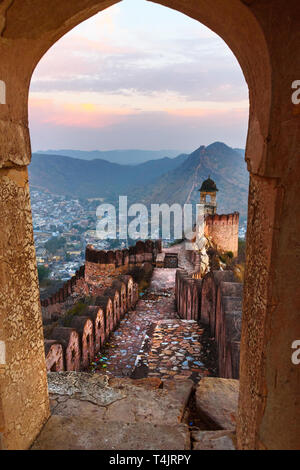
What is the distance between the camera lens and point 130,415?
2.22 metres

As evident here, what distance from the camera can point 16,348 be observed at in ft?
5.43

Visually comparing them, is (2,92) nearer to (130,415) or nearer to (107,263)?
(130,415)

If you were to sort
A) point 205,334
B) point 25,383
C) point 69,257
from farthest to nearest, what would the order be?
point 69,257 → point 205,334 → point 25,383

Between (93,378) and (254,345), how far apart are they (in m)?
1.68

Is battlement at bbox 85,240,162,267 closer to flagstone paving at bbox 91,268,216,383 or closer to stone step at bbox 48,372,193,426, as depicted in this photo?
flagstone paving at bbox 91,268,216,383

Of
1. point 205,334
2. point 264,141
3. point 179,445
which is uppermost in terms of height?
point 264,141

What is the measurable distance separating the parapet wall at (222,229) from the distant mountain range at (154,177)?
6.42 feet

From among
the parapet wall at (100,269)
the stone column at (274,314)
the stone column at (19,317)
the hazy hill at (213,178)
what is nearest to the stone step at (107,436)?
the stone column at (19,317)

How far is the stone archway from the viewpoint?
124 cm

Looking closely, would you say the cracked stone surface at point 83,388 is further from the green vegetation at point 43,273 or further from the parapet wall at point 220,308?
the green vegetation at point 43,273

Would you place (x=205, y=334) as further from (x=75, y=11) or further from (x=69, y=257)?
(x=69, y=257)

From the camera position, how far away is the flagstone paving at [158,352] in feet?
11.5

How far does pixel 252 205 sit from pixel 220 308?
2230 millimetres
